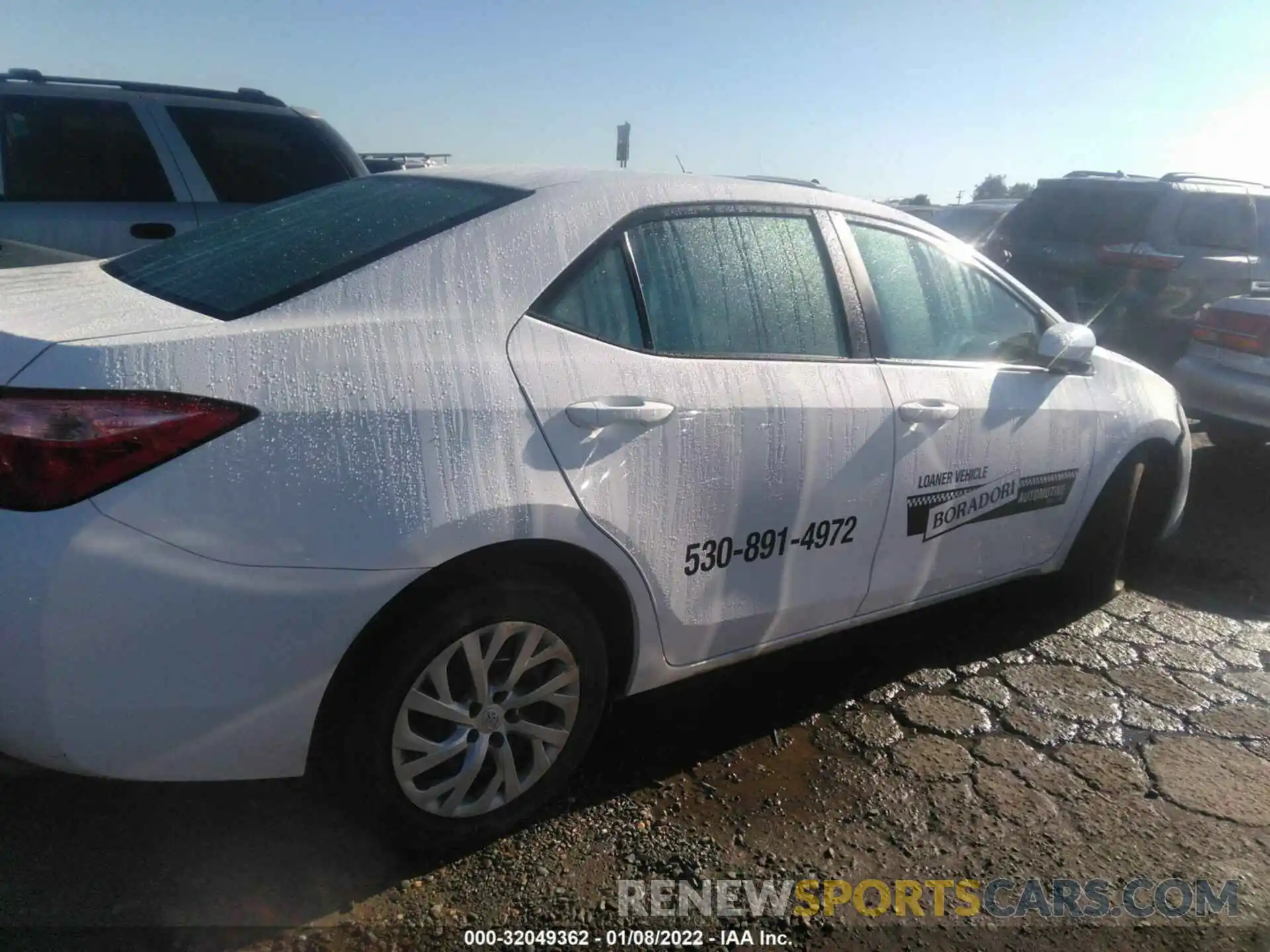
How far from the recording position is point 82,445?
1.89m

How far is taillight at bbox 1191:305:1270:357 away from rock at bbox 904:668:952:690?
369 centimetres

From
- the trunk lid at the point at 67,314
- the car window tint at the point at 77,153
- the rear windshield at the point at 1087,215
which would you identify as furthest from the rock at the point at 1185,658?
the rear windshield at the point at 1087,215

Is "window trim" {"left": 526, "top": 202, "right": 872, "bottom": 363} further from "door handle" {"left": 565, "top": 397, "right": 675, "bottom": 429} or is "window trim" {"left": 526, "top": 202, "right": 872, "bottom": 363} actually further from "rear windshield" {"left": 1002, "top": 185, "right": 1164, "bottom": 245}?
"rear windshield" {"left": 1002, "top": 185, "right": 1164, "bottom": 245}

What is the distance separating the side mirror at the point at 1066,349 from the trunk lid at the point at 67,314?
276cm

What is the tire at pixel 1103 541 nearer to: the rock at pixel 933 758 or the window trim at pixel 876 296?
the window trim at pixel 876 296

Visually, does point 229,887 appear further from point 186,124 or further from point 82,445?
point 186,124

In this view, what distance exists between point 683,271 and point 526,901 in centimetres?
159

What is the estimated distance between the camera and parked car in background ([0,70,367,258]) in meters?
5.15

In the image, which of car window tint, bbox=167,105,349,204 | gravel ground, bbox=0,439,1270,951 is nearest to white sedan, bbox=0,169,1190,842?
gravel ground, bbox=0,439,1270,951

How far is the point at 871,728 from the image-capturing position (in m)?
3.30

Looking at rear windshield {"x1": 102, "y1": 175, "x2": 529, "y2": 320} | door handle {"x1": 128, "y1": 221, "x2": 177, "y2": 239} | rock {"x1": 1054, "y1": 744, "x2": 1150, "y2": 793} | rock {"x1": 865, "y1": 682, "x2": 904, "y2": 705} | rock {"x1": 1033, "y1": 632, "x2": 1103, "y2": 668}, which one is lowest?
rock {"x1": 1033, "y1": 632, "x2": 1103, "y2": 668}

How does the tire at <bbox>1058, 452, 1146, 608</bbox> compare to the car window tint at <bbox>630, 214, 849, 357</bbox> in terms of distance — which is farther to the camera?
the tire at <bbox>1058, 452, 1146, 608</bbox>

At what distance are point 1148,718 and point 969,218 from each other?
44.5 feet

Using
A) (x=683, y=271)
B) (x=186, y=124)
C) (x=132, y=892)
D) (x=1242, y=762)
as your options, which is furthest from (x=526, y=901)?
(x=186, y=124)
